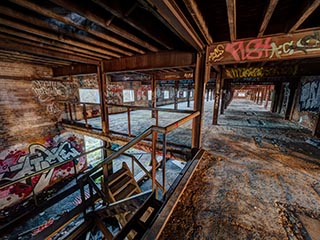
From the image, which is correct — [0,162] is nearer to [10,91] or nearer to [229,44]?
[10,91]

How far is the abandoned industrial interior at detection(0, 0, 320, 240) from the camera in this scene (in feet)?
4.64

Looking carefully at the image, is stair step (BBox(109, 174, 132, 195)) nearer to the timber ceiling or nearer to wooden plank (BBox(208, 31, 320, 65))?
the timber ceiling

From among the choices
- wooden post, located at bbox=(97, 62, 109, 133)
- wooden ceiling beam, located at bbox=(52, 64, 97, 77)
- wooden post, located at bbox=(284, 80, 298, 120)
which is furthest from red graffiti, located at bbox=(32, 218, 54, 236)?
wooden post, located at bbox=(284, 80, 298, 120)

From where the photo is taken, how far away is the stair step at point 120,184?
3.10 metres

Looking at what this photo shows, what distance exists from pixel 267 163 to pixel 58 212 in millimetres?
5909

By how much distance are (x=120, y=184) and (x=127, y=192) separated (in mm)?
274

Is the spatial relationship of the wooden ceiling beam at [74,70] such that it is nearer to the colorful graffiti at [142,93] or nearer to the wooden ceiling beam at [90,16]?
the wooden ceiling beam at [90,16]

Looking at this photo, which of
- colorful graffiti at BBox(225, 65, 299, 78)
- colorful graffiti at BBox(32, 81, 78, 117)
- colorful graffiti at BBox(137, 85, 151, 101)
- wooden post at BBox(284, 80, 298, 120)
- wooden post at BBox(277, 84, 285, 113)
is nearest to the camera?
colorful graffiti at BBox(225, 65, 299, 78)

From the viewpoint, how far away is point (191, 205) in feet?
4.85

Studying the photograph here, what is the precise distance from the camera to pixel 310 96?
4.71 m

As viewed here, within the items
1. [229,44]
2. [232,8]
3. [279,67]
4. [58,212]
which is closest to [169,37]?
[229,44]

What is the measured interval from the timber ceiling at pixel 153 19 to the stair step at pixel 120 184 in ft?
9.69

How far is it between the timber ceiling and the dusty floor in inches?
76.2

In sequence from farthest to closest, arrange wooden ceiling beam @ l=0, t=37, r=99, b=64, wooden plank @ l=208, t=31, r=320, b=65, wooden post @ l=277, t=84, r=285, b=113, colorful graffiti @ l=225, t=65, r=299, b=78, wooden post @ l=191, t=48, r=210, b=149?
wooden post @ l=277, t=84, r=285, b=113, colorful graffiti @ l=225, t=65, r=299, b=78, wooden post @ l=191, t=48, r=210, b=149, wooden ceiling beam @ l=0, t=37, r=99, b=64, wooden plank @ l=208, t=31, r=320, b=65
